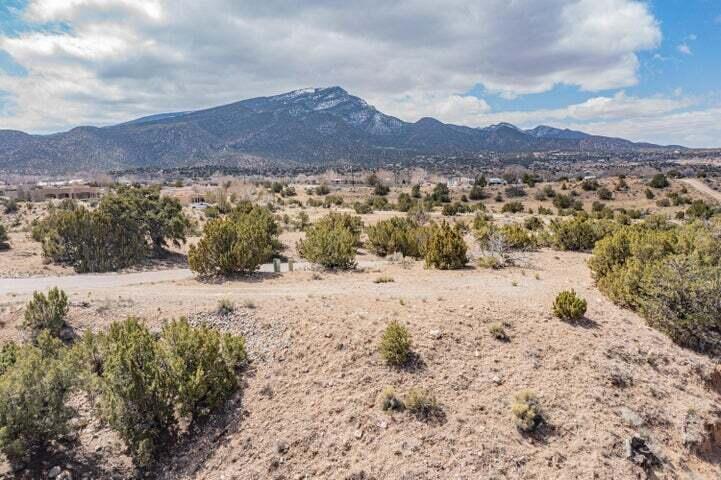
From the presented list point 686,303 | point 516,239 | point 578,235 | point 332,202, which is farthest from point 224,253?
point 332,202

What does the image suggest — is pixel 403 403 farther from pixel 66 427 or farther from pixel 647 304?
pixel 647 304

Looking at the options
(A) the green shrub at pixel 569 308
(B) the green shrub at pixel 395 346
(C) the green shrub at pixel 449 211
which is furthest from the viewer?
(C) the green shrub at pixel 449 211

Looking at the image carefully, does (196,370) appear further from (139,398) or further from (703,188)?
(703,188)

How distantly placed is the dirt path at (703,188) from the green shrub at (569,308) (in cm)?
4303

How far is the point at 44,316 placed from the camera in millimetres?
10531

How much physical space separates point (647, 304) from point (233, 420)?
9.45m

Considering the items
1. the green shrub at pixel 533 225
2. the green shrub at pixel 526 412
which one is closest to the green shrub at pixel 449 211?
the green shrub at pixel 533 225

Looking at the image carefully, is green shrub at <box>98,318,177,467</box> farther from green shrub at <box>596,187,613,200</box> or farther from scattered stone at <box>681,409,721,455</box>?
green shrub at <box>596,187,613,200</box>

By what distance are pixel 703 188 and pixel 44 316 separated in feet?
190

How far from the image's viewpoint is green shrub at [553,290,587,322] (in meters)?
10.0

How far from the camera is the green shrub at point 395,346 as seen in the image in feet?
28.2

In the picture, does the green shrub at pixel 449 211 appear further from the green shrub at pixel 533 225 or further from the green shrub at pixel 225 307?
the green shrub at pixel 225 307

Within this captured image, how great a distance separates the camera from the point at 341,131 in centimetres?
19750

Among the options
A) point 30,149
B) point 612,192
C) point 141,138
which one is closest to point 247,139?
point 141,138
